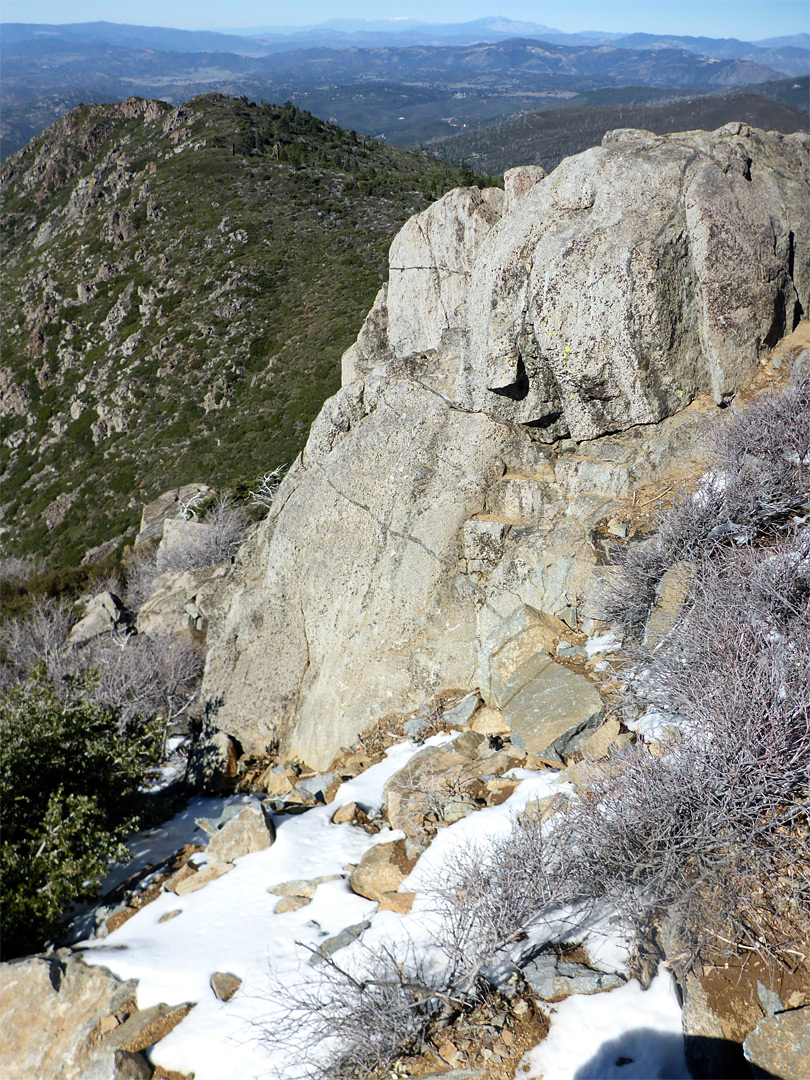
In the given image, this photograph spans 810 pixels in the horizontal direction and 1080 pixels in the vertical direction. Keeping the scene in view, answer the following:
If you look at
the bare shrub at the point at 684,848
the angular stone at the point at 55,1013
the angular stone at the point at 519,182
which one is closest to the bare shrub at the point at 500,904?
the bare shrub at the point at 684,848

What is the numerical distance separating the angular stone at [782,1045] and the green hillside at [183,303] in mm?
47419

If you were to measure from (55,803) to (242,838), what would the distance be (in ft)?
7.98

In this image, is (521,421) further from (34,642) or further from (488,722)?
(34,642)

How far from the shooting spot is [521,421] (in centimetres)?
995

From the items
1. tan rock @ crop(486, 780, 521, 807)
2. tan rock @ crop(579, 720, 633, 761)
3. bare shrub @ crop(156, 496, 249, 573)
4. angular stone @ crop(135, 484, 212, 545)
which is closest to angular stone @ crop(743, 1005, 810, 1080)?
tan rock @ crop(579, 720, 633, 761)

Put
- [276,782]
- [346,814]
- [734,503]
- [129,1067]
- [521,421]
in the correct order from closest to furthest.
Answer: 1. [129,1067]
2. [734,503]
3. [346,814]
4. [276,782]
5. [521,421]

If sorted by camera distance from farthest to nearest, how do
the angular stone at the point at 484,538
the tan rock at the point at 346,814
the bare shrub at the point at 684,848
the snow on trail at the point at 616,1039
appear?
the angular stone at the point at 484,538 → the tan rock at the point at 346,814 → the bare shrub at the point at 684,848 → the snow on trail at the point at 616,1039

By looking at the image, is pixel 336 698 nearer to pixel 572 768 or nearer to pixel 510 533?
pixel 510 533

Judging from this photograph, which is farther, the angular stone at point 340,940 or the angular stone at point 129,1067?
the angular stone at point 340,940

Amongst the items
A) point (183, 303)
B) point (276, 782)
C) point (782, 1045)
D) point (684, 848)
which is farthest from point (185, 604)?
point (183, 303)

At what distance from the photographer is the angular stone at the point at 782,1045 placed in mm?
3398

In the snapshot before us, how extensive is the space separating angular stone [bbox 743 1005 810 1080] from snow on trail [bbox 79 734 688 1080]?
0.48 m

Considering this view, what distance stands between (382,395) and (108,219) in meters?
93.4

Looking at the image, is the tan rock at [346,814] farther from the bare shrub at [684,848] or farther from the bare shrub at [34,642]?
the bare shrub at [34,642]
